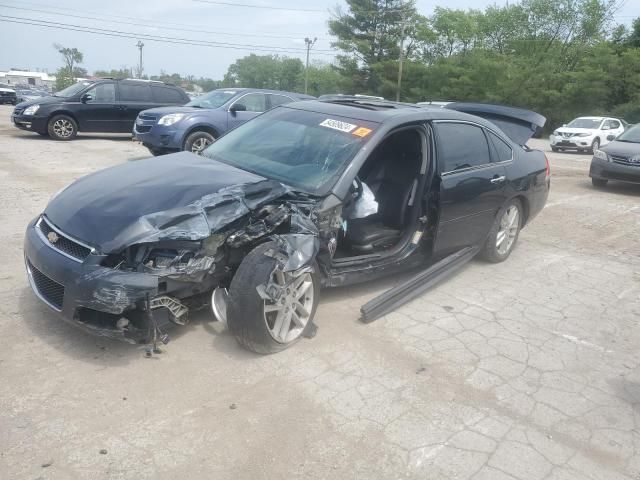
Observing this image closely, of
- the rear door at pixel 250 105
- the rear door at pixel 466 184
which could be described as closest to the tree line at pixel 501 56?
the rear door at pixel 250 105

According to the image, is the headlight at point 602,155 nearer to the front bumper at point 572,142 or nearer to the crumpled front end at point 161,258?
the crumpled front end at point 161,258

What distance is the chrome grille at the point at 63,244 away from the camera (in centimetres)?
317

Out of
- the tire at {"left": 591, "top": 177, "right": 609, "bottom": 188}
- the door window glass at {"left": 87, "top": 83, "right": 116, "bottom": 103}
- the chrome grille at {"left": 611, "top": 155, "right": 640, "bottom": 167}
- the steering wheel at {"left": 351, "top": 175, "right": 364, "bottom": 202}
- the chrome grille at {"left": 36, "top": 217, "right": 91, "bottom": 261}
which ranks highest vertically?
the door window glass at {"left": 87, "top": 83, "right": 116, "bottom": 103}

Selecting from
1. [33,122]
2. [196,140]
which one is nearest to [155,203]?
[196,140]

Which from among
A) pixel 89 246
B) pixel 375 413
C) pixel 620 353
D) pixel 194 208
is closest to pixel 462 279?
pixel 620 353

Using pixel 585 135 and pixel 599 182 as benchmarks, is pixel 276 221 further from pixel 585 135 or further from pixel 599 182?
pixel 585 135

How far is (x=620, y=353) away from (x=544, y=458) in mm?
1639

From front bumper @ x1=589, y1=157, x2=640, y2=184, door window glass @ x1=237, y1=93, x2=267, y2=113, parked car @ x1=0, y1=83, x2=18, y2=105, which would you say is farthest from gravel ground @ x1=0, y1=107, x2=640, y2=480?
parked car @ x1=0, y1=83, x2=18, y2=105

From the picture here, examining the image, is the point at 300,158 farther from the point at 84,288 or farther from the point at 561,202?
the point at 561,202

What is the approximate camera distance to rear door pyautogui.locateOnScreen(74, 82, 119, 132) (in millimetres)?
13797

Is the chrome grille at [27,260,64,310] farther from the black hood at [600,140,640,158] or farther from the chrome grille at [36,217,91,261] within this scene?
the black hood at [600,140,640,158]

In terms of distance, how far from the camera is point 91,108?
45.5ft

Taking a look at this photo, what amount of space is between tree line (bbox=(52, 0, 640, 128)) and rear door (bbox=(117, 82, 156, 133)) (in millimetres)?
30072

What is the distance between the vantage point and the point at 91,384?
3004 mm
